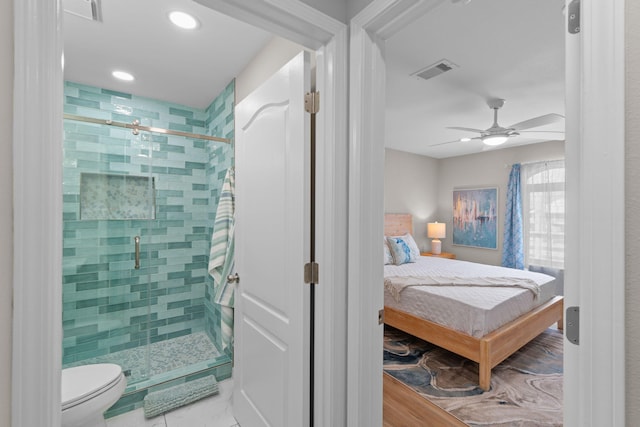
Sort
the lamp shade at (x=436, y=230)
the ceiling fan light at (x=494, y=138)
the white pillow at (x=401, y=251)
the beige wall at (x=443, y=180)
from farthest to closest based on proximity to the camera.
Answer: the lamp shade at (x=436, y=230) < the beige wall at (x=443, y=180) < the white pillow at (x=401, y=251) < the ceiling fan light at (x=494, y=138)

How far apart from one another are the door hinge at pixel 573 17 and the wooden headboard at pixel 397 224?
4415 mm

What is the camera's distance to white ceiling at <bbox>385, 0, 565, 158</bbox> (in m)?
1.71

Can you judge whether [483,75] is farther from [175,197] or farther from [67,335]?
[67,335]

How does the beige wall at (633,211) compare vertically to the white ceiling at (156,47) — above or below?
below

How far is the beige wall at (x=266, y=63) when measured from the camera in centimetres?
171

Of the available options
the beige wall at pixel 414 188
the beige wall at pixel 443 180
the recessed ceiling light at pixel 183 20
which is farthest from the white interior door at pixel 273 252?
the beige wall at pixel 414 188

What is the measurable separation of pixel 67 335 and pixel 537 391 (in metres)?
3.83

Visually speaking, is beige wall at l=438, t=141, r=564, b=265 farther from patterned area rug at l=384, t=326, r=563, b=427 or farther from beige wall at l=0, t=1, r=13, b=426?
beige wall at l=0, t=1, r=13, b=426

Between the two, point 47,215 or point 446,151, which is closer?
point 47,215

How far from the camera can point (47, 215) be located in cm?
64

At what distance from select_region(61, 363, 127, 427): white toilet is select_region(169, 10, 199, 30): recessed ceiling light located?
210 centimetres

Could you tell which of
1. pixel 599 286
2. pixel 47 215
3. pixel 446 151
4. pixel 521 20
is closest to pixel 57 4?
pixel 47 215

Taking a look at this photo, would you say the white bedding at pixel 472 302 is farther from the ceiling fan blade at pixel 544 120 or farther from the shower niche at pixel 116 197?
the shower niche at pixel 116 197

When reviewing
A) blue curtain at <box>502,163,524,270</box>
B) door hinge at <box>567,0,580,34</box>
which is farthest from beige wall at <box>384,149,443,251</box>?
door hinge at <box>567,0,580,34</box>
